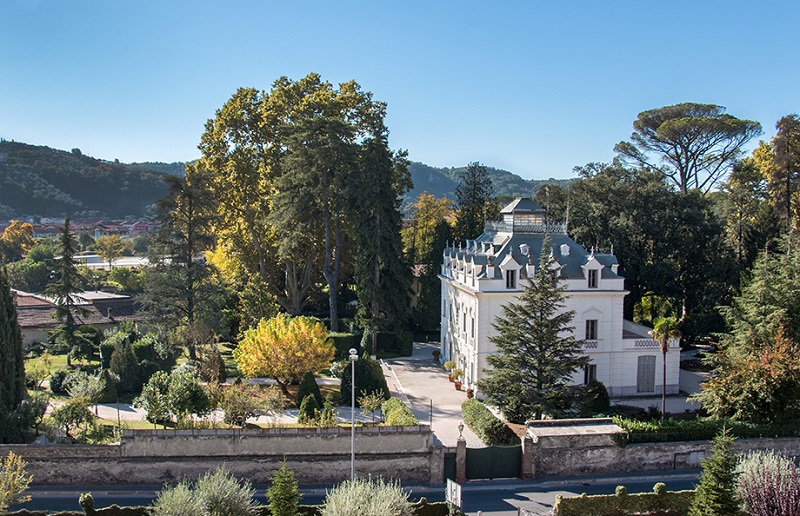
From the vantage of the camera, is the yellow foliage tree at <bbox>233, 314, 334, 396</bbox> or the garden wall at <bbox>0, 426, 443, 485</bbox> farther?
the yellow foliage tree at <bbox>233, 314, 334, 396</bbox>

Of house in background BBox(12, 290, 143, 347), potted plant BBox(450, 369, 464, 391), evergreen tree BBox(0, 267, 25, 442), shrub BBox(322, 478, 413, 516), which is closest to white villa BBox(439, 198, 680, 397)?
potted plant BBox(450, 369, 464, 391)

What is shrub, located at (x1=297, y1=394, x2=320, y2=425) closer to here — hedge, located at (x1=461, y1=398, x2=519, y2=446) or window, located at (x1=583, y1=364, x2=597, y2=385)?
hedge, located at (x1=461, y1=398, x2=519, y2=446)

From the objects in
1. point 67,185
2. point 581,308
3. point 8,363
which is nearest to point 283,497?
point 8,363

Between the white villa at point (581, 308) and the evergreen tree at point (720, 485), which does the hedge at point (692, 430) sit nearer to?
the evergreen tree at point (720, 485)

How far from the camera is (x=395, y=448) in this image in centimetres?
2578

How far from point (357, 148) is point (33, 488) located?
109 feet

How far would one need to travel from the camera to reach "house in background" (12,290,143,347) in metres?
50.2

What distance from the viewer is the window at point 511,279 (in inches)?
1491

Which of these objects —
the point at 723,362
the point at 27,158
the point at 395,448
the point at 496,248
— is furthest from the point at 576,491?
the point at 27,158

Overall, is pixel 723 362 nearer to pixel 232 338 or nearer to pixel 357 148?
pixel 357 148

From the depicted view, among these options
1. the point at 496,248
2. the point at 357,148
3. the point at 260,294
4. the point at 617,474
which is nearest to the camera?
the point at 617,474

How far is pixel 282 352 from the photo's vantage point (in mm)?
35156

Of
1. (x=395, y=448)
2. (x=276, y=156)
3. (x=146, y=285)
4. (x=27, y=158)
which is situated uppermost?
(x=27, y=158)

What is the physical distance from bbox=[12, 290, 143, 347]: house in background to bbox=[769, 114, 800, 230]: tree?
5086 cm
